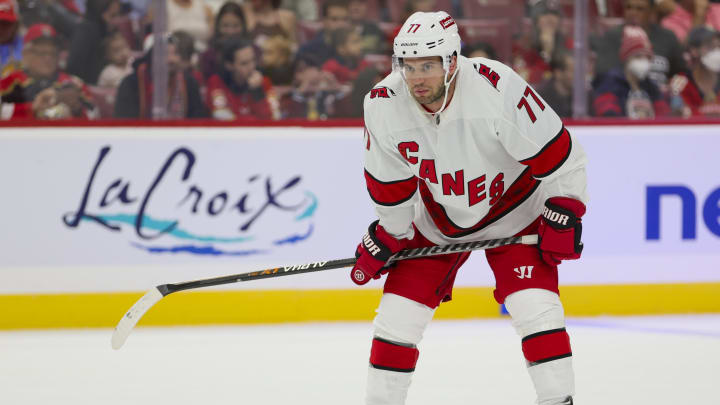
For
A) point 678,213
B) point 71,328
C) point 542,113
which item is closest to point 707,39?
point 678,213

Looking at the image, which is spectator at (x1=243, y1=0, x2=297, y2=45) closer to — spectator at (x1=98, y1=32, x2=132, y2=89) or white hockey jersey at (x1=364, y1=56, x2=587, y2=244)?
spectator at (x1=98, y1=32, x2=132, y2=89)

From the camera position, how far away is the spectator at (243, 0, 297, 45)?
4.94m

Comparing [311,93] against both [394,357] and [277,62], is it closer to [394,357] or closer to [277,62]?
[277,62]

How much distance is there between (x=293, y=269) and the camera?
3.04m

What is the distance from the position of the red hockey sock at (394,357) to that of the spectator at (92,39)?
260cm

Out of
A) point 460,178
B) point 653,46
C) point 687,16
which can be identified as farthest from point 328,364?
point 687,16

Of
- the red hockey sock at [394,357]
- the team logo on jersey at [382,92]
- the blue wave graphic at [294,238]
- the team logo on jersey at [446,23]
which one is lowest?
the blue wave graphic at [294,238]

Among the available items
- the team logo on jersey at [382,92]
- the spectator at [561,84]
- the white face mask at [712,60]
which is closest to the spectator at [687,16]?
the white face mask at [712,60]

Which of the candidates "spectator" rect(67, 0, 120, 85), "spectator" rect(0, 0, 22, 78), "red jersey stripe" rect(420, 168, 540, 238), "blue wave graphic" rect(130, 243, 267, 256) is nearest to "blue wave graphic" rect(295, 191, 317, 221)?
"blue wave graphic" rect(130, 243, 267, 256)

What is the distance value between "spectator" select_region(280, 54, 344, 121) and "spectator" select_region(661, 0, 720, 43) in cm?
166

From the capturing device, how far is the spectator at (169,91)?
15.9ft

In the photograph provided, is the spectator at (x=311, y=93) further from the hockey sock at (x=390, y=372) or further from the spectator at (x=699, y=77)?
the hockey sock at (x=390, y=372)

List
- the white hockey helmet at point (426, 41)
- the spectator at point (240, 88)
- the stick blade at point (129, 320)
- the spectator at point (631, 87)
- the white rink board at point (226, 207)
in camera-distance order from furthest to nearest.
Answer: the spectator at point (631, 87) < the spectator at point (240, 88) < the white rink board at point (226, 207) < the stick blade at point (129, 320) < the white hockey helmet at point (426, 41)

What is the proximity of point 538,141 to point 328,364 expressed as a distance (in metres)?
Answer: 1.79
